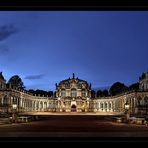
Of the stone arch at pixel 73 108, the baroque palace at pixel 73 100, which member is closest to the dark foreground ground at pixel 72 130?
the baroque palace at pixel 73 100

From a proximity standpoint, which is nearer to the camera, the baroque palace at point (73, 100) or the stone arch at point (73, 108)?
the baroque palace at point (73, 100)

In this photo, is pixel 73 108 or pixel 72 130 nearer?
pixel 72 130

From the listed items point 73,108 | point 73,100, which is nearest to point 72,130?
point 73,108

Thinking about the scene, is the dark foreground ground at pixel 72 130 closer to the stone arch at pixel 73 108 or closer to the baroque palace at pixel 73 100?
the baroque palace at pixel 73 100

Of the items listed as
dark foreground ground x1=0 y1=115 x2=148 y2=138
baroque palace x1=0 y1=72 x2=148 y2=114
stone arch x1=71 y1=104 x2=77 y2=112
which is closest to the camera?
dark foreground ground x1=0 y1=115 x2=148 y2=138

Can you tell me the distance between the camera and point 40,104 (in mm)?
112375

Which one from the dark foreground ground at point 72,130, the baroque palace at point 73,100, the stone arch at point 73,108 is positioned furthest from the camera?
the stone arch at point 73,108

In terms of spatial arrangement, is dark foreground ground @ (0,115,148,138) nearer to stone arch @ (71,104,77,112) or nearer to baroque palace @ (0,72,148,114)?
baroque palace @ (0,72,148,114)

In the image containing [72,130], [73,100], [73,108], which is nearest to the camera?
[72,130]

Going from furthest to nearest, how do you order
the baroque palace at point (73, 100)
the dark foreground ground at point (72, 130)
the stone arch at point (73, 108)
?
the stone arch at point (73, 108)
the baroque palace at point (73, 100)
the dark foreground ground at point (72, 130)

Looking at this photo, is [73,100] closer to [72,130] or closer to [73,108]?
[73,108]

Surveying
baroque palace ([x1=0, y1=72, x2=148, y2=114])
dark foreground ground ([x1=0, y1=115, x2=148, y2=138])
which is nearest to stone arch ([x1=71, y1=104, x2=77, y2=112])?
baroque palace ([x1=0, y1=72, x2=148, y2=114])

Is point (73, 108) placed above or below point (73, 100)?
below
